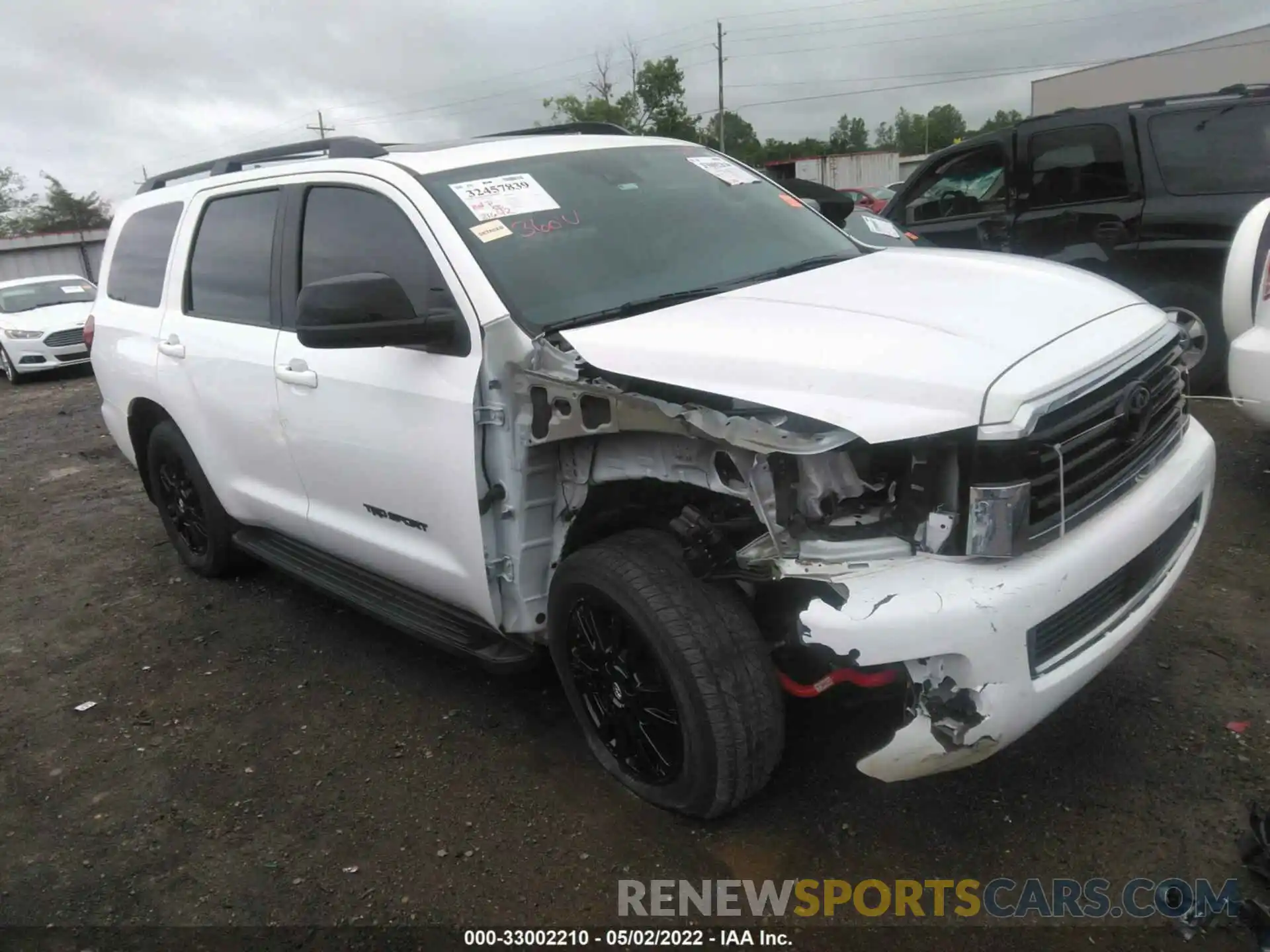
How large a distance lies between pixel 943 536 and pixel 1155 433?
0.90m

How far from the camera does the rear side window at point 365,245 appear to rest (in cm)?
301

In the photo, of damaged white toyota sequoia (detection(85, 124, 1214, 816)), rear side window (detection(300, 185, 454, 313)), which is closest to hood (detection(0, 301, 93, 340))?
damaged white toyota sequoia (detection(85, 124, 1214, 816))

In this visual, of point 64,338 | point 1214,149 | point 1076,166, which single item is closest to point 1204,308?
point 1214,149

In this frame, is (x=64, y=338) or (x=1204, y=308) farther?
(x=64, y=338)

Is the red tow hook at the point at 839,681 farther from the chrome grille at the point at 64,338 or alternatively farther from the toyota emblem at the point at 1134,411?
the chrome grille at the point at 64,338

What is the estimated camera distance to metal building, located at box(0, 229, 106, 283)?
30484mm

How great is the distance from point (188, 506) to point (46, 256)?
105 ft

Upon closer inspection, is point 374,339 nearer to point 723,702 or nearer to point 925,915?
point 723,702

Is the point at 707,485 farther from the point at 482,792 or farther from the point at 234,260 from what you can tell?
the point at 234,260

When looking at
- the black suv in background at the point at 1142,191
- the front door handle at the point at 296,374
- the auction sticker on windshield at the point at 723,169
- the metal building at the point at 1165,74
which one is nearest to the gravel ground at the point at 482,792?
the front door handle at the point at 296,374

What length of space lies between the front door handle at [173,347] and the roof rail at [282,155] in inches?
31.4

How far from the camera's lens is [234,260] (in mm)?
3928

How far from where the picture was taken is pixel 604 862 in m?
2.61

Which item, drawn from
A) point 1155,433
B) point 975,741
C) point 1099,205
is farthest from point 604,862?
point 1099,205
